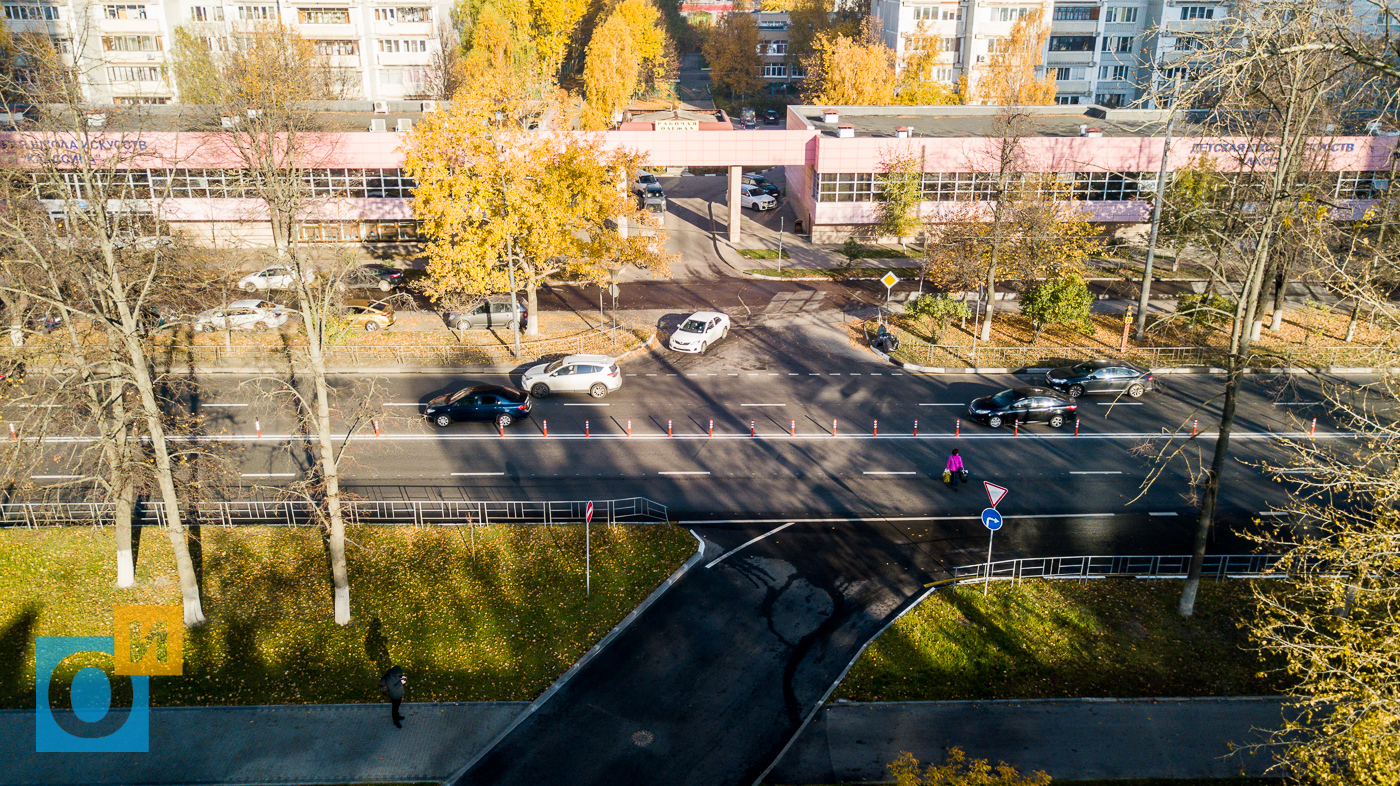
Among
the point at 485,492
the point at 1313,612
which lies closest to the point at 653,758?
the point at 485,492

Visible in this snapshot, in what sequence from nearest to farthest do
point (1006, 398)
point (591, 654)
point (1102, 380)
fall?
1. point (591, 654)
2. point (1006, 398)
3. point (1102, 380)

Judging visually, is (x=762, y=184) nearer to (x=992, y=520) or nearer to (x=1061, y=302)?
(x=1061, y=302)

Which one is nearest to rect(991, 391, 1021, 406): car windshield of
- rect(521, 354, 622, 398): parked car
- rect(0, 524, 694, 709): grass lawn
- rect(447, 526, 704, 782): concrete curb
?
rect(447, 526, 704, 782): concrete curb

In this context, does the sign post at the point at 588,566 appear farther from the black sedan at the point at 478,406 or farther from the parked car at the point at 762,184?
the parked car at the point at 762,184

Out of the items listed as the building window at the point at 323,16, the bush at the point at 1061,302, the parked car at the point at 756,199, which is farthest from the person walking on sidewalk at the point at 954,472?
the building window at the point at 323,16

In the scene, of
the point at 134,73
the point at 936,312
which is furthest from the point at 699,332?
the point at 134,73

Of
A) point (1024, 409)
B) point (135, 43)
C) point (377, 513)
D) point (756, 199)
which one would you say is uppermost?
point (135, 43)

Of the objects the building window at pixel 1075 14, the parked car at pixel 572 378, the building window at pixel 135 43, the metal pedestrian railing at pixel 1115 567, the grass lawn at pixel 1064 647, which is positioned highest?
the building window at pixel 1075 14
